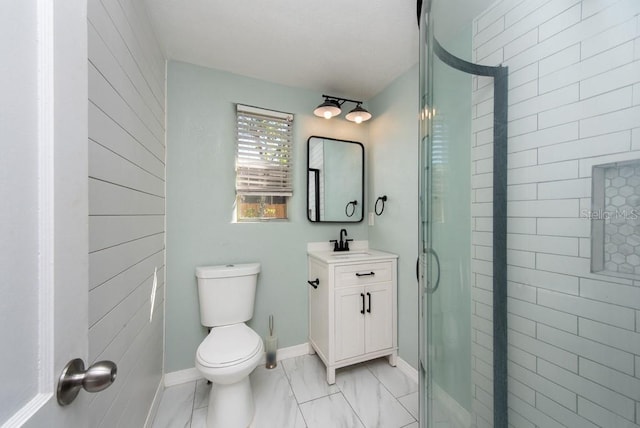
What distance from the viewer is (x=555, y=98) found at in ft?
2.98

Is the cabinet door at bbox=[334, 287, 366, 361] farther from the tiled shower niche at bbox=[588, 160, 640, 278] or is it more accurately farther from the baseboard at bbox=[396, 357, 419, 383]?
the tiled shower niche at bbox=[588, 160, 640, 278]

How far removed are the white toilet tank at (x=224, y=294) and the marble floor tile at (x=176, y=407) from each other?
45 cm

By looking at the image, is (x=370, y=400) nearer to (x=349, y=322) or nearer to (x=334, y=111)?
(x=349, y=322)

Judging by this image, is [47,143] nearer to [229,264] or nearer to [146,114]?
[146,114]

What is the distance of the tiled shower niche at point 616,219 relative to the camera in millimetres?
761

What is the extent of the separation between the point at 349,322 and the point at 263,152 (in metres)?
1.44

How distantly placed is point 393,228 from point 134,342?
1729 millimetres

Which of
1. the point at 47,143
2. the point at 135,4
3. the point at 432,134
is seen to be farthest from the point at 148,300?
the point at 432,134

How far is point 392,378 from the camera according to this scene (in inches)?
67.9

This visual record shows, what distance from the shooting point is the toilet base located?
4.26 feet

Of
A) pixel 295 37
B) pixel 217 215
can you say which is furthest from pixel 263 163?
pixel 295 37

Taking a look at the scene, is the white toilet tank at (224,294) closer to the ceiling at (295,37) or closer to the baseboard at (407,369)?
the baseboard at (407,369)

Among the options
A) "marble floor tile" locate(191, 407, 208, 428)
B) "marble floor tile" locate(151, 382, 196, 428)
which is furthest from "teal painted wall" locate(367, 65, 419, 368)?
"marble floor tile" locate(151, 382, 196, 428)

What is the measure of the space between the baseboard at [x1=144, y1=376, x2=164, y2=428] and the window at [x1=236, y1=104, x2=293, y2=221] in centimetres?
118
